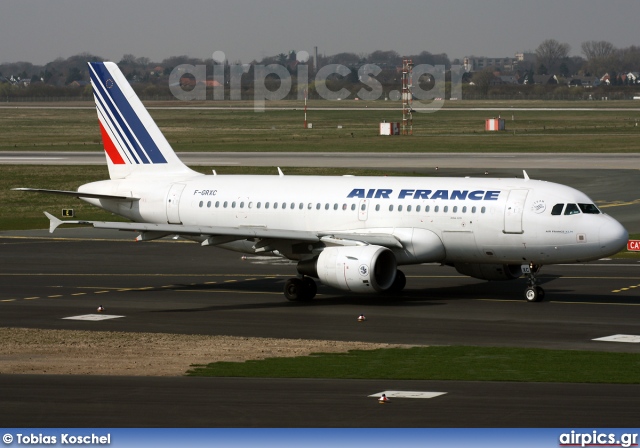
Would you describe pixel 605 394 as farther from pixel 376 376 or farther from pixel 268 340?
pixel 268 340

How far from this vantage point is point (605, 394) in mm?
27969

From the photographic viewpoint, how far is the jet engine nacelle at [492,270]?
157ft

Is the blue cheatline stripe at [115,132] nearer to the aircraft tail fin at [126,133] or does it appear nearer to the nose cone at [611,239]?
the aircraft tail fin at [126,133]

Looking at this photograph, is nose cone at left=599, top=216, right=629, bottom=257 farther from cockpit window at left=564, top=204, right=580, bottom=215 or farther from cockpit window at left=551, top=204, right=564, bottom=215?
cockpit window at left=551, top=204, right=564, bottom=215

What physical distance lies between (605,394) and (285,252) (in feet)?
70.2

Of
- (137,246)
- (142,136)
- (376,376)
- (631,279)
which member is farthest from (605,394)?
(137,246)

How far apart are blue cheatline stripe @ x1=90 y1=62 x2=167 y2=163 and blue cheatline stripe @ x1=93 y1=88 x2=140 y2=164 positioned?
0.30 metres

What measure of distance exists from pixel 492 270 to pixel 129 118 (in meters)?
18.1

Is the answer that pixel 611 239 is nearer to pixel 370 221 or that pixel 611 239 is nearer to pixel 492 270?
pixel 492 270

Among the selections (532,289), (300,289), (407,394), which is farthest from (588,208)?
(407,394)

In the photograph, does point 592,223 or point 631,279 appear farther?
point 631,279

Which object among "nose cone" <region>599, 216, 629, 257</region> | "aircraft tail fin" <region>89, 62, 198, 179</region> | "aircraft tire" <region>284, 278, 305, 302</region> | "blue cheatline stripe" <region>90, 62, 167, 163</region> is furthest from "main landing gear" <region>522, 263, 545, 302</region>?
"blue cheatline stripe" <region>90, 62, 167, 163</region>

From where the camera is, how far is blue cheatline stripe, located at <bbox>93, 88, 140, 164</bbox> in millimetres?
53250

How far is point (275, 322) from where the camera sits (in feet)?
137
